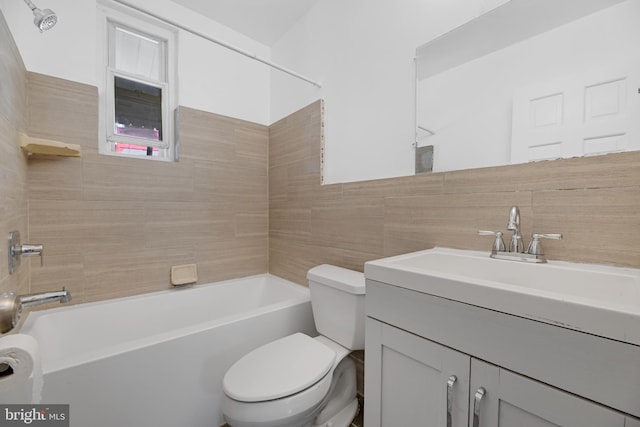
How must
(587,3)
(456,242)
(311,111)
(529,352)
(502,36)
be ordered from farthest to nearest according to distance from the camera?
(311,111) → (456,242) → (502,36) → (587,3) → (529,352)

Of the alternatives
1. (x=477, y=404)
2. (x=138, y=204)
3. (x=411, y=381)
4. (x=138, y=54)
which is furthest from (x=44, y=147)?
(x=477, y=404)

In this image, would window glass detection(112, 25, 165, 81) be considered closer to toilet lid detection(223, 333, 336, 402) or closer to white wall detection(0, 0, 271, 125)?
white wall detection(0, 0, 271, 125)

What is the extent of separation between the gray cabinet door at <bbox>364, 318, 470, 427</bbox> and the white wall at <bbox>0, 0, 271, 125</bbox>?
207cm

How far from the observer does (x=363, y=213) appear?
5.19ft

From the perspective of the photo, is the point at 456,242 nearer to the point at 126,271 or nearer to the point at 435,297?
the point at 435,297

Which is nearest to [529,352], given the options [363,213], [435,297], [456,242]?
[435,297]

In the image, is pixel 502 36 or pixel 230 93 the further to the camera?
pixel 230 93

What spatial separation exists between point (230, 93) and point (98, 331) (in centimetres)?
193

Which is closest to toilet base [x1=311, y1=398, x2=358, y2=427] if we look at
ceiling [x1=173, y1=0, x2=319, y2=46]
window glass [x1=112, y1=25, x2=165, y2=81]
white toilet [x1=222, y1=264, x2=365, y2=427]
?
white toilet [x1=222, y1=264, x2=365, y2=427]

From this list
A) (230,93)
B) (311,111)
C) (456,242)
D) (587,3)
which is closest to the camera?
(587,3)

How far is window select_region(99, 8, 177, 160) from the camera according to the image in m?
1.78

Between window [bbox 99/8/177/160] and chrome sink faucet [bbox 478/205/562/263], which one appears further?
window [bbox 99/8/177/160]

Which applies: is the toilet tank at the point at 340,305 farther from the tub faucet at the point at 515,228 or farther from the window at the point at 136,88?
the window at the point at 136,88

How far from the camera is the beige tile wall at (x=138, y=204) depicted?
1524mm
